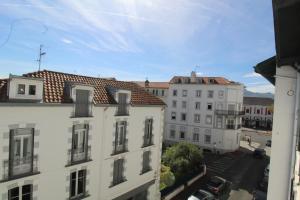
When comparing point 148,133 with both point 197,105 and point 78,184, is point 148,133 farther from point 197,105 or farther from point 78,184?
point 197,105

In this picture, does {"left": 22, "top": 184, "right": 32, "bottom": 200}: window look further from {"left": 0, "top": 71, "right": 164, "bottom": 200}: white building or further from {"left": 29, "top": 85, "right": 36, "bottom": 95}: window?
{"left": 29, "top": 85, "right": 36, "bottom": 95}: window

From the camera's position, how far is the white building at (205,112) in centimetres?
4541

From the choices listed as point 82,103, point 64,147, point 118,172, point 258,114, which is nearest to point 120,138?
point 118,172

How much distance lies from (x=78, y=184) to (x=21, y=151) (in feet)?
15.4

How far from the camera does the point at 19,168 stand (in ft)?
42.8

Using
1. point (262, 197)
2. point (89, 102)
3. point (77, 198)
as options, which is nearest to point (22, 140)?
point (89, 102)

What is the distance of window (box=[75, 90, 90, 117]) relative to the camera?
1555 cm

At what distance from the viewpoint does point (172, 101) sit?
5081cm

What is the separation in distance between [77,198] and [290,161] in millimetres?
13800

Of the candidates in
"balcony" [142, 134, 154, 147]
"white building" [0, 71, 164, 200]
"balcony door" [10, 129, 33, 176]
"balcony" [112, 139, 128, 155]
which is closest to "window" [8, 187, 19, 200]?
"white building" [0, 71, 164, 200]

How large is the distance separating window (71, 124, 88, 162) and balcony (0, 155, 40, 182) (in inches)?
96.8

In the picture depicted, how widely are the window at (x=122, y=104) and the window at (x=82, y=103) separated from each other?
2.92 meters

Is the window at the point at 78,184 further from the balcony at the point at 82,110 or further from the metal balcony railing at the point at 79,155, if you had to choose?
the balcony at the point at 82,110

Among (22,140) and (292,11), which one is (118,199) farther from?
(292,11)
